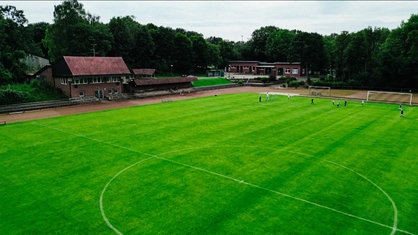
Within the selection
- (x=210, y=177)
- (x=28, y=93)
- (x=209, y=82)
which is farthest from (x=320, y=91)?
(x=28, y=93)

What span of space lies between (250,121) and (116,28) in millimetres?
54193

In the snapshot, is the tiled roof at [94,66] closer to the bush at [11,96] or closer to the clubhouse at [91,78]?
the clubhouse at [91,78]

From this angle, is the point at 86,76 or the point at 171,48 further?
the point at 171,48

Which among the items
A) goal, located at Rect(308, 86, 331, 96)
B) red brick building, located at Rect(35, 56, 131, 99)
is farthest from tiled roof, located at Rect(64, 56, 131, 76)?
goal, located at Rect(308, 86, 331, 96)

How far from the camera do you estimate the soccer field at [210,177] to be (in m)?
12.7

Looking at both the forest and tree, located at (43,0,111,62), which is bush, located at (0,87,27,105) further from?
tree, located at (43,0,111,62)

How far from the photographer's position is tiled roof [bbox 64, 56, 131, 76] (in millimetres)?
47591

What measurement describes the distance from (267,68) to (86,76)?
6579 cm

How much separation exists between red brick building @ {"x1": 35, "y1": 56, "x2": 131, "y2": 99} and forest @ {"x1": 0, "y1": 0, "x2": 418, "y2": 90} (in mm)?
6226

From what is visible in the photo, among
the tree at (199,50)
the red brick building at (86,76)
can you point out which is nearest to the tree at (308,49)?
the tree at (199,50)

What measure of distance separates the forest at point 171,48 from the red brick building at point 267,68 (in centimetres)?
371

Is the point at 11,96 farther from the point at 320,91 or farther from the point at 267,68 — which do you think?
the point at 267,68

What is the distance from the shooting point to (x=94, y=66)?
50531 millimetres

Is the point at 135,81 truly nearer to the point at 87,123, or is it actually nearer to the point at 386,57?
the point at 87,123
